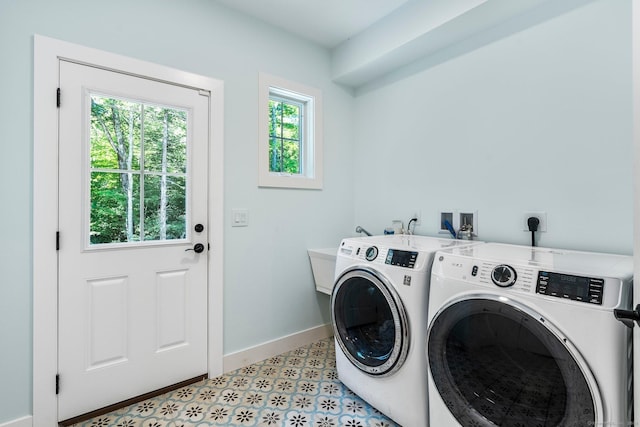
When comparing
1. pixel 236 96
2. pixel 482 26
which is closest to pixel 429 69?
pixel 482 26

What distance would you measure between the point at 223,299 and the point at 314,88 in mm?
1788

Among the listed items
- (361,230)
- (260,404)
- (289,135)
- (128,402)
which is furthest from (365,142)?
(128,402)

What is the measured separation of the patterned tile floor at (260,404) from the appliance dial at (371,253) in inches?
33.3

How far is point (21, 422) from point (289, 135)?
2297 millimetres

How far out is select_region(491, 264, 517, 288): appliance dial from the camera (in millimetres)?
1142

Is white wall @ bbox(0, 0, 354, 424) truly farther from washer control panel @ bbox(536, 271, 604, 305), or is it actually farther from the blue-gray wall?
washer control panel @ bbox(536, 271, 604, 305)

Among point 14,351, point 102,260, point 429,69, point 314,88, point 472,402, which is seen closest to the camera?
point 472,402

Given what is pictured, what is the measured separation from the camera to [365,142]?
279cm

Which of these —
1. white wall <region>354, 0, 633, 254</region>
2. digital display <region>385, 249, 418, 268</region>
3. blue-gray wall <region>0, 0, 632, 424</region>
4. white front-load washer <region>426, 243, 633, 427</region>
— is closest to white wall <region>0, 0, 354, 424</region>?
blue-gray wall <region>0, 0, 632, 424</region>

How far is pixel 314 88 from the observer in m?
2.61

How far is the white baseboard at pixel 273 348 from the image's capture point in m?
2.18

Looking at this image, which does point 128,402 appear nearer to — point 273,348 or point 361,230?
point 273,348

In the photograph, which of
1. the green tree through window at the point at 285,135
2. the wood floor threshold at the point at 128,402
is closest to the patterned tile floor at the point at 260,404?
the wood floor threshold at the point at 128,402

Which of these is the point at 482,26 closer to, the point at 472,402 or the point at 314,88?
the point at 314,88
